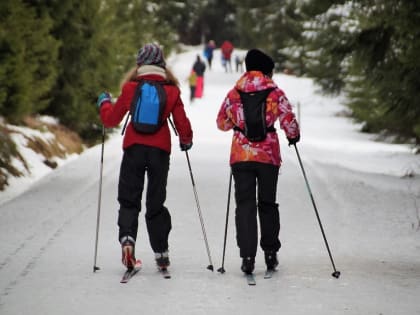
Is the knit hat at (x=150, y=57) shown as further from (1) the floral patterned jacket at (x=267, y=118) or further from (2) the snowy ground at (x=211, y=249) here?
(2) the snowy ground at (x=211, y=249)

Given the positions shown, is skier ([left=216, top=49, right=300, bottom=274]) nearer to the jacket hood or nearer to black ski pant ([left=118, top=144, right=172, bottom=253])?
the jacket hood

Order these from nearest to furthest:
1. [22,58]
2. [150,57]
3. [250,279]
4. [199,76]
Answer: [250,279]
[150,57]
[22,58]
[199,76]

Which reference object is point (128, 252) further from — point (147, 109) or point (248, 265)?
point (147, 109)

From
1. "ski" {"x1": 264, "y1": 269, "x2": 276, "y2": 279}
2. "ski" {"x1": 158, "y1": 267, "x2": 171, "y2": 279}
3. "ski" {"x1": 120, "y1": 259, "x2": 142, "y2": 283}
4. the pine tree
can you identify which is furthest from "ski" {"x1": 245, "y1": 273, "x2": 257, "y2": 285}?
the pine tree

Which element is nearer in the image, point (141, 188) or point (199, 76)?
point (141, 188)

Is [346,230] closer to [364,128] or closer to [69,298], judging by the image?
[69,298]

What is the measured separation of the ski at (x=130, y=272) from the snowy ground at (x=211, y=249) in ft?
A: 0.22

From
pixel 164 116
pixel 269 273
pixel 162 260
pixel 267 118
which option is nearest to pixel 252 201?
pixel 269 273

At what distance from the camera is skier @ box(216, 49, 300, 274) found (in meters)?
7.66

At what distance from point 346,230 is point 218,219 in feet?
5.70

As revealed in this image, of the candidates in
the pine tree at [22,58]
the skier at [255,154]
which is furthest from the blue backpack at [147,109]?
the pine tree at [22,58]

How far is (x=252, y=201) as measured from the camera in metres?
7.82

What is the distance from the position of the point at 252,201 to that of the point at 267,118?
76cm

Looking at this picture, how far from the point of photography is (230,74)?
184 ft
